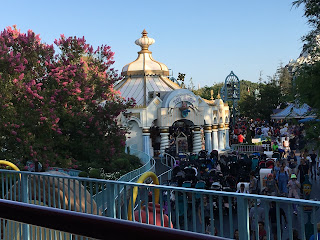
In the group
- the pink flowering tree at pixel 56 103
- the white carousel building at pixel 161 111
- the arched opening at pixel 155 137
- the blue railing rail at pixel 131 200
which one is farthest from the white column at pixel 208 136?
the blue railing rail at pixel 131 200

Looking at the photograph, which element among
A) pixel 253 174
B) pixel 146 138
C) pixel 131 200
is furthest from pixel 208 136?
pixel 131 200

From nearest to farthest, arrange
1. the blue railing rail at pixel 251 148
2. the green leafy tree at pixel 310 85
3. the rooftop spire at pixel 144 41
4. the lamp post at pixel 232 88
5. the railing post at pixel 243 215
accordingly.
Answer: the railing post at pixel 243 215 < the green leafy tree at pixel 310 85 < the blue railing rail at pixel 251 148 < the rooftop spire at pixel 144 41 < the lamp post at pixel 232 88

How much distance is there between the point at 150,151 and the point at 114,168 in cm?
1363

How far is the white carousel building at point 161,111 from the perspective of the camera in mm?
33094

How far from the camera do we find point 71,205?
4.92m

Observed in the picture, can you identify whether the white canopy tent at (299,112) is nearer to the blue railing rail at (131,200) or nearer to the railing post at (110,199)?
the blue railing rail at (131,200)

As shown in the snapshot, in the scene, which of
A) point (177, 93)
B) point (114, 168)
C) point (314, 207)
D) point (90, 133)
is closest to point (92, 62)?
point (90, 133)

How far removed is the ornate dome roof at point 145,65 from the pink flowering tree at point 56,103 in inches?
684

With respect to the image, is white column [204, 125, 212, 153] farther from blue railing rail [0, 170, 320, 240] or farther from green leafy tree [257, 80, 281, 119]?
blue railing rail [0, 170, 320, 240]

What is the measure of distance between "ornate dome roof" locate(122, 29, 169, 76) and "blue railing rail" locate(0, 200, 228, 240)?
117 feet

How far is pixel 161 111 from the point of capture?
108 feet

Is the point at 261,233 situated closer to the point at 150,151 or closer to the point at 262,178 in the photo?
the point at 262,178

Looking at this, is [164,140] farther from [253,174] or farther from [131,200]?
[131,200]

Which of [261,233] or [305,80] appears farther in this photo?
[305,80]
